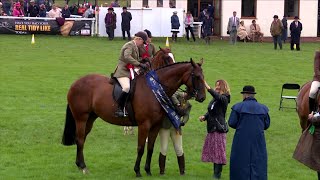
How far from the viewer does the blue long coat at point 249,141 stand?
12.8 meters

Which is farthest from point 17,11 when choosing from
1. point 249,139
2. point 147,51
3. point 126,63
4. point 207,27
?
point 249,139

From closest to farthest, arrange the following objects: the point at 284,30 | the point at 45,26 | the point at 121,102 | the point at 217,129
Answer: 1. the point at 217,129
2. the point at 121,102
3. the point at 45,26
4. the point at 284,30

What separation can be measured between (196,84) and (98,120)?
7.42 m

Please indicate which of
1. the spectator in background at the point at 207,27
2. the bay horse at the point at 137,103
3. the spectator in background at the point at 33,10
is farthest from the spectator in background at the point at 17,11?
the bay horse at the point at 137,103

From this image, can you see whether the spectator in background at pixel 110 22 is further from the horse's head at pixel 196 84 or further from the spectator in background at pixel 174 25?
the horse's head at pixel 196 84

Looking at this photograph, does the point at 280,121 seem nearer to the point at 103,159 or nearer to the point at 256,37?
the point at 103,159

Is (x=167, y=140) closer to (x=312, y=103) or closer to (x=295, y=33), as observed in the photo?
(x=312, y=103)

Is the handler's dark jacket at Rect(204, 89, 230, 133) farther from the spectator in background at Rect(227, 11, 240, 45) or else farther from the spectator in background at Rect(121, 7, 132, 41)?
the spectator in background at Rect(227, 11, 240, 45)

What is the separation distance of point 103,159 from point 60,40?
2742 cm

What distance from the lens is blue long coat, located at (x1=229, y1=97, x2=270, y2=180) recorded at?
505 inches

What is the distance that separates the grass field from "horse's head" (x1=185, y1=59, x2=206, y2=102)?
5.39 feet

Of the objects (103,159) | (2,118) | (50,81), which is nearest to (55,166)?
(103,159)

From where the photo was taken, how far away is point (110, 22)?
46062mm

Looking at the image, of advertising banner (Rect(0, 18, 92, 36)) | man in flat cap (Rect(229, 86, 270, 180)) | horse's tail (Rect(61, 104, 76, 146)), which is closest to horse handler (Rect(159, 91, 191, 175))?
A: horse's tail (Rect(61, 104, 76, 146))
